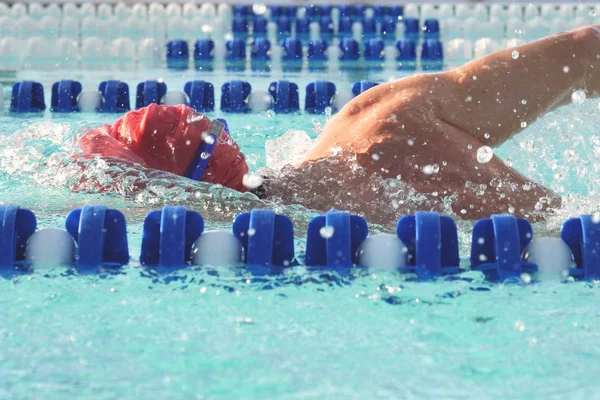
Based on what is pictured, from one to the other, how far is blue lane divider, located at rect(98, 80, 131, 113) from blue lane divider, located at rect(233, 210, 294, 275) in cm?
271

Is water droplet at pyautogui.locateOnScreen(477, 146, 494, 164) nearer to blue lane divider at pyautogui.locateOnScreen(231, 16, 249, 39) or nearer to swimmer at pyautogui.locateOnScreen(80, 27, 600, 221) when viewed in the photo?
swimmer at pyautogui.locateOnScreen(80, 27, 600, 221)

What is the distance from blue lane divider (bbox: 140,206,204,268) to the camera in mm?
1801

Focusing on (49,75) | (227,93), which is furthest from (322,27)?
(227,93)

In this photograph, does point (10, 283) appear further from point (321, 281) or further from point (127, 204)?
point (321, 281)

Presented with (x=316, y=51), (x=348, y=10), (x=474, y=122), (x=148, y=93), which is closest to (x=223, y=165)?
(x=474, y=122)

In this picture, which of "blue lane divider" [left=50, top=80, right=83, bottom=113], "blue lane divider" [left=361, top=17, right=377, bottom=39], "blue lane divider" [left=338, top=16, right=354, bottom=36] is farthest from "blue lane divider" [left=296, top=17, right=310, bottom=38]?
"blue lane divider" [left=50, top=80, right=83, bottom=113]

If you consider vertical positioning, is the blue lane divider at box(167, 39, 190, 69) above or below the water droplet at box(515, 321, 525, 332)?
above

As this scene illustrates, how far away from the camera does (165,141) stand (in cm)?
198

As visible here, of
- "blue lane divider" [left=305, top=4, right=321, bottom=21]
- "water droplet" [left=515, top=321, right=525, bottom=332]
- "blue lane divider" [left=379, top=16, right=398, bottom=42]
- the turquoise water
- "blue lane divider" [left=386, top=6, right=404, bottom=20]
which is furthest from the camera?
"blue lane divider" [left=305, top=4, right=321, bottom=21]

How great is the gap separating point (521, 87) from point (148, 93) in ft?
8.70

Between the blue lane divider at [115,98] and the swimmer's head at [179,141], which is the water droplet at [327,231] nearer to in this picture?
the swimmer's head at [179,141]

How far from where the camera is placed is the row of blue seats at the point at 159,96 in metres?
4.36

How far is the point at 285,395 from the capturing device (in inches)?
47.6

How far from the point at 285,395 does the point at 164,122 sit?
0.94 m
